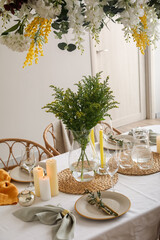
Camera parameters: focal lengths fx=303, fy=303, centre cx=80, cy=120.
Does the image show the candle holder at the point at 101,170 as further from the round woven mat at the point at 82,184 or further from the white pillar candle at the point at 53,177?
the white pillar candle at the point at 53,177

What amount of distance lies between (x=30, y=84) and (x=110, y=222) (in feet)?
8.88

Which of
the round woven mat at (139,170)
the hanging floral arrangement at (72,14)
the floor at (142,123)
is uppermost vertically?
the hanging floral arrangement at (72,14)

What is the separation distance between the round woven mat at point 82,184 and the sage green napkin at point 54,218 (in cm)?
19

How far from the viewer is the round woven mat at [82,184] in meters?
1.46

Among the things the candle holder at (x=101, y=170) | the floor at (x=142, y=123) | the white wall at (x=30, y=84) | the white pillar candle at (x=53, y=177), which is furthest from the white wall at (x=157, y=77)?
the white pillar candle at (x=53, y=177)

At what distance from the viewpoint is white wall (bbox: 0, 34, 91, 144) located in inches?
138

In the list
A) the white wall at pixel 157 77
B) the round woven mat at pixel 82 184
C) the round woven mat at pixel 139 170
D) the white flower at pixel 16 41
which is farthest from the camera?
the white wall at pixel 157 77

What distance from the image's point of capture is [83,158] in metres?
1.46

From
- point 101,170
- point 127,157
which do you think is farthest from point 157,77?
point 101,170

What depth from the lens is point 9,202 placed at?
139 centimetres

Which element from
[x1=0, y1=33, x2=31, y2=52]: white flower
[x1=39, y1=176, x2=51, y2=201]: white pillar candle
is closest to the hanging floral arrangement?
[x1=0, y1=33, x2=31, y2=52]: white flower

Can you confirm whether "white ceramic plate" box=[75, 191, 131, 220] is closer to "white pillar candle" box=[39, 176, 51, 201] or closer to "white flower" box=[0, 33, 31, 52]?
"white pillar candle" box=[39, 176, 51, 201]

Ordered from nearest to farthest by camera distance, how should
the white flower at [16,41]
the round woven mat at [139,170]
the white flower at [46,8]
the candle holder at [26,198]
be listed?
the white flower at [46,8] → the white flower at [16,41] → the candle holder at [26,198] → the round woven mat at [139,170]

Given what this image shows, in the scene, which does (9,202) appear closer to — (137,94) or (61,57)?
(61,57)
